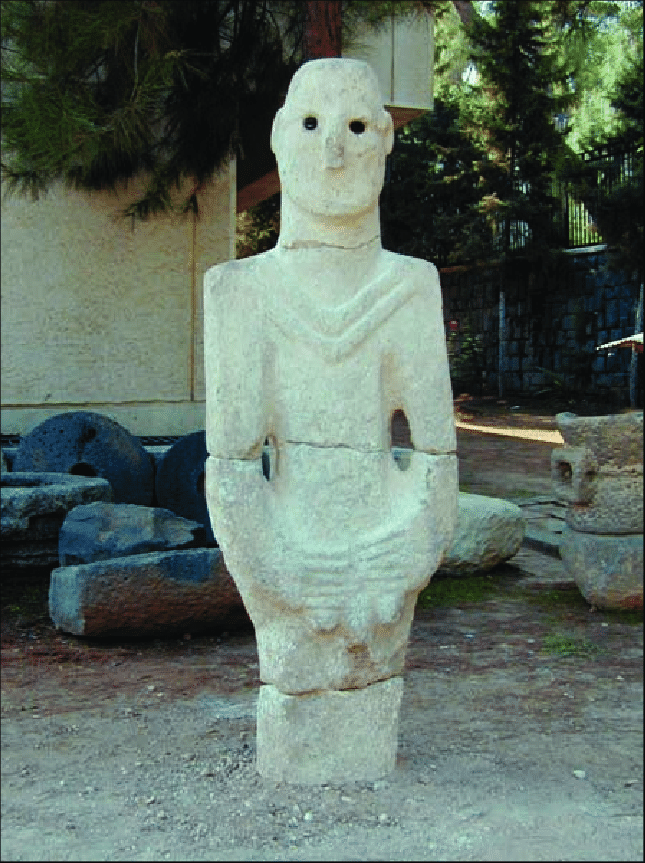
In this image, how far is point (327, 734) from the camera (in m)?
3.54

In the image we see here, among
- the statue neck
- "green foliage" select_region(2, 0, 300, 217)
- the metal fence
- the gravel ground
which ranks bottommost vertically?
the gravel ground

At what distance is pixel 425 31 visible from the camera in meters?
10.1

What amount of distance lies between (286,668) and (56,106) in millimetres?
4723

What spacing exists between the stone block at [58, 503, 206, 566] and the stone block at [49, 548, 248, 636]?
1.35 feet

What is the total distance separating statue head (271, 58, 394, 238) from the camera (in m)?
3.44

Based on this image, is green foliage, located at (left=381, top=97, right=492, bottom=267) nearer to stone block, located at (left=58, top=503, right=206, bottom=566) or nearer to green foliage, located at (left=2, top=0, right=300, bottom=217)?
green foliage, located at (left=2, top=0, right=300, bottom=217)

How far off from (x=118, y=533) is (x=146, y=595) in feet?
2.75

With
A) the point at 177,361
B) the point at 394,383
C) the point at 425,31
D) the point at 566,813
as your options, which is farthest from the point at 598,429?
the point at 425,31

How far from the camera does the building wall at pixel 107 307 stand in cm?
908

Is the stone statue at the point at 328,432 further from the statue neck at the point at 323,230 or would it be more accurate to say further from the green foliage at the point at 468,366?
the green foliage at the point at 468,366

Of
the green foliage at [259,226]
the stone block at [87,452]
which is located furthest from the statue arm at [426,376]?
the green foliage at [259,226]

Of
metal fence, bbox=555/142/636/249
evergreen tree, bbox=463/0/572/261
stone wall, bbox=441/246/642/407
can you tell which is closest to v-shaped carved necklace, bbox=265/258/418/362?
metal fence, bbox=555/142/636/249

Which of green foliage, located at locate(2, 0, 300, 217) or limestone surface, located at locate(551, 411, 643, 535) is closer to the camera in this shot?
limestone surface, located at locate(551, 411, 643, 535)

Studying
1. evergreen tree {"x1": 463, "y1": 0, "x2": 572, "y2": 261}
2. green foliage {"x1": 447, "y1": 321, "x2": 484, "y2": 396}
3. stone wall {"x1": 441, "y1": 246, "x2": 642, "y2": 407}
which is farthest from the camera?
green foliage {"x1": 447, "y1": 321, "x2": 484, "y2": 396}
